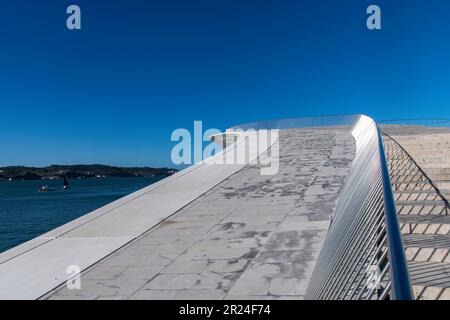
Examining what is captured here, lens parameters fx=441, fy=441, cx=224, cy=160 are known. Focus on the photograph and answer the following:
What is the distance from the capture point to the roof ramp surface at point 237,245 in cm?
351

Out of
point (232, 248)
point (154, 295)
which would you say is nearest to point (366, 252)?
point (154, 295)

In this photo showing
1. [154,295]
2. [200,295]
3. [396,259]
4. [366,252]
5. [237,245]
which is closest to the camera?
[396,259]

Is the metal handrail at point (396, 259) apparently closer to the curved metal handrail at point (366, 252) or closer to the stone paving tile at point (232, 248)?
the curved metal handrail at point (366, 252)

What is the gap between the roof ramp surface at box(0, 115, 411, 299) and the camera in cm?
351

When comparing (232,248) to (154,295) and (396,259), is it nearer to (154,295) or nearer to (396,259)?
(154,295)

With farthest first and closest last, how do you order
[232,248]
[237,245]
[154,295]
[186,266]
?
[237,245] < [232,248] < [186,266] < [154,295]

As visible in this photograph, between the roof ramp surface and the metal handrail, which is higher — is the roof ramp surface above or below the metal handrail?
below

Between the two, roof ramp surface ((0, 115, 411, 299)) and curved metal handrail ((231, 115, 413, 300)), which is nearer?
curved metal handrail ((231, 115, 413, 300))

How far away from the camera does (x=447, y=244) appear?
224 inches

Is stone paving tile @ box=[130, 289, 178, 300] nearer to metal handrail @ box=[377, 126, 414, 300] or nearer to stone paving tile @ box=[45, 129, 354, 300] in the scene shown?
stone paving tile @ box=[45, 129, 354, 300]

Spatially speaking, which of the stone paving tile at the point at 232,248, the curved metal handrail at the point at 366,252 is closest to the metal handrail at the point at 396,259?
the curved metal handrail at the point at 366,252

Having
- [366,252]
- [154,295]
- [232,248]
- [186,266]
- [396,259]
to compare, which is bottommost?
[154,295]

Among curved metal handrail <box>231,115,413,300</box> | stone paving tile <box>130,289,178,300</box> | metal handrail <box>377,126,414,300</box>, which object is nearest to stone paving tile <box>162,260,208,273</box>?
stone paving tile <box>130,289,178,300</box>

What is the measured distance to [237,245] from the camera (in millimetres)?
6508
